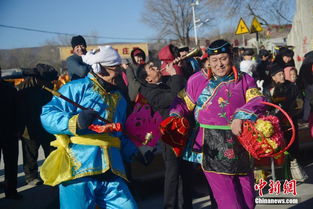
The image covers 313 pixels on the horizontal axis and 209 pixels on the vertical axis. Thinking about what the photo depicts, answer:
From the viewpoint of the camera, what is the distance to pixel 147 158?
2.88 meters

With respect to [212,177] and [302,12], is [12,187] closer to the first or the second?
[212,177]

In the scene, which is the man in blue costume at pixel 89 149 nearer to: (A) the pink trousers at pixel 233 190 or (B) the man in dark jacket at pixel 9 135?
(A) the pink trousers at pixel 233 190

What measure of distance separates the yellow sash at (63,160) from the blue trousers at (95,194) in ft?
0.29

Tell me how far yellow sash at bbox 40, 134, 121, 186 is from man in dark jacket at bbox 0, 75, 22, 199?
2.64m

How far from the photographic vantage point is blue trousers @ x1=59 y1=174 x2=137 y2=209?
8.09 feet

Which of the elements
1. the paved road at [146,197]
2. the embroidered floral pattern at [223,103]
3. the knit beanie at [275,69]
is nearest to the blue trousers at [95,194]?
the embroidered floral pattern at [223,103]

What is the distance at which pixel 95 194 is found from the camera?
2559 millimetres

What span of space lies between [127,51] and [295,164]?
24.9 metres

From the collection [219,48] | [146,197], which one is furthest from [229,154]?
[146,197]

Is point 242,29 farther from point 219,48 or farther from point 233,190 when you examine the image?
point 233,190

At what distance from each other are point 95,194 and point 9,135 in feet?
9.45

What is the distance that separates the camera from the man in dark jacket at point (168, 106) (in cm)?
355

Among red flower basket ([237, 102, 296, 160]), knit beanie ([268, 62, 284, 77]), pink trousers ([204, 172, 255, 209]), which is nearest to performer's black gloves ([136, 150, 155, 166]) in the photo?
pink trousers ([204, 172, 255, 209])

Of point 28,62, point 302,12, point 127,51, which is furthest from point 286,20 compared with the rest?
point 28,62
